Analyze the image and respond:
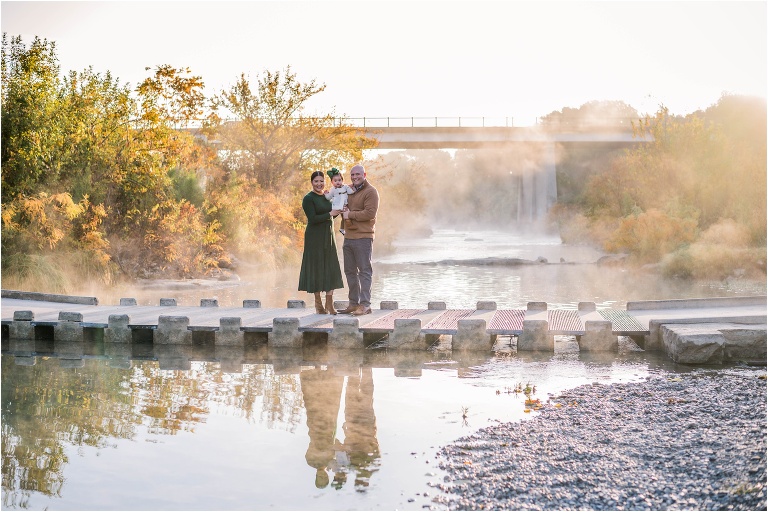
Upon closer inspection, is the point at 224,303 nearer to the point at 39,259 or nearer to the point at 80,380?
the point at 39,259

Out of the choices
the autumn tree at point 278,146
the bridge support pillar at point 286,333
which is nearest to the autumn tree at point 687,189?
the autumn tree at point 278,146

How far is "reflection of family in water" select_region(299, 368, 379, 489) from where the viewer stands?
6.49 m

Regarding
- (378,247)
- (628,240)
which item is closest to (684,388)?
(628,240)

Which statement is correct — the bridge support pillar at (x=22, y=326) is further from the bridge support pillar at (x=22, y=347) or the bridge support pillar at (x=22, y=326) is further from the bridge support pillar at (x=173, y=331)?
the bridge support pillar at (x=173, y=331)

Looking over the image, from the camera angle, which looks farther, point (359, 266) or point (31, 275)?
point (31, 275)

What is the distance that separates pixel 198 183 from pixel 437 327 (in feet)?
50.7

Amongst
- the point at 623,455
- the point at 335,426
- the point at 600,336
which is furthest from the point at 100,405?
the point at 600,336

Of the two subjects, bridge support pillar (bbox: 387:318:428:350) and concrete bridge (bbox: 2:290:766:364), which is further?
bridge support pillar (bbox: 387:318:428:350)

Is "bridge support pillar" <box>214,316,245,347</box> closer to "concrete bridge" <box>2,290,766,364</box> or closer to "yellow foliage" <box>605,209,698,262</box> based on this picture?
"concrete bridge" <box>2,290,766,364</box>

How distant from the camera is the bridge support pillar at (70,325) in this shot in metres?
12.5

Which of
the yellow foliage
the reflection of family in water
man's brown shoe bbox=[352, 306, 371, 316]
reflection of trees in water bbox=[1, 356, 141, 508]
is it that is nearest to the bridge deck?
man's brown shoe bbox=[352, 306, 371, 316]

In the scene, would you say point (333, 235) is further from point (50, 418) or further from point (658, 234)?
point (658, 234)

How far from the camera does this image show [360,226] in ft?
39.4

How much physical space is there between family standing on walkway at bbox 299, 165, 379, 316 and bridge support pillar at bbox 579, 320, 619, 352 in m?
2.97
